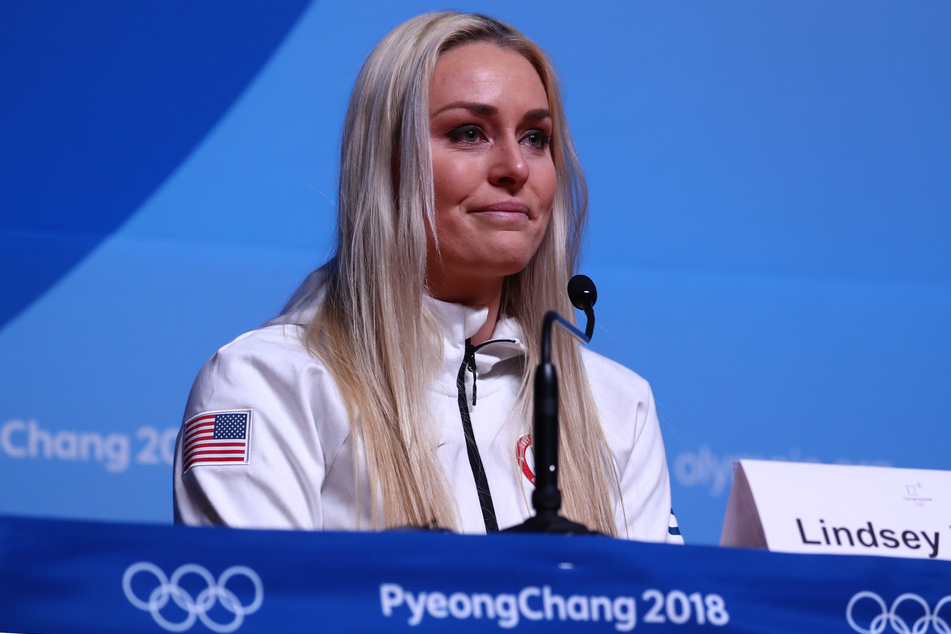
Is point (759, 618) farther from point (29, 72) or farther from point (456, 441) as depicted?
point (29, 72)

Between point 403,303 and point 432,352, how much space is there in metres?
0.09

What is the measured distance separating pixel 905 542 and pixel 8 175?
1.90m

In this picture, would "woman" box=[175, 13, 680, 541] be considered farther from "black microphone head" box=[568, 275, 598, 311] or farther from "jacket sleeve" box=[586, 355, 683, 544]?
"black microphone head" box=[568, 275, 598, 311]

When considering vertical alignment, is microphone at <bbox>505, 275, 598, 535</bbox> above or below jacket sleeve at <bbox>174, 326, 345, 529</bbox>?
below

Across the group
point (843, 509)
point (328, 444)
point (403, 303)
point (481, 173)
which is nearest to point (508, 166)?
point (481, 173)

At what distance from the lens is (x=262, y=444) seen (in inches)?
57.3

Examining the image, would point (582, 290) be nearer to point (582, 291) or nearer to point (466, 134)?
point (582, 291)

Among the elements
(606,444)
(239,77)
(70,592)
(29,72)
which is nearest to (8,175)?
(29,72)

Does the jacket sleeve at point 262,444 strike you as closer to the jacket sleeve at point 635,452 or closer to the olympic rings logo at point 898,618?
the jacket sleeve at point 635,452

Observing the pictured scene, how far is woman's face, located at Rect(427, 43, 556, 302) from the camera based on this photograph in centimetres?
167

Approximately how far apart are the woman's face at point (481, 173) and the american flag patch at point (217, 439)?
44 centimetres

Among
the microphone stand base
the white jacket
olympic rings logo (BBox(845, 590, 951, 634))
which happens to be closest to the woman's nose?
the white jacket

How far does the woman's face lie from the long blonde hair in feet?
0.11

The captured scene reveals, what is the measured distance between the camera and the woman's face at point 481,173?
1.67 meters
